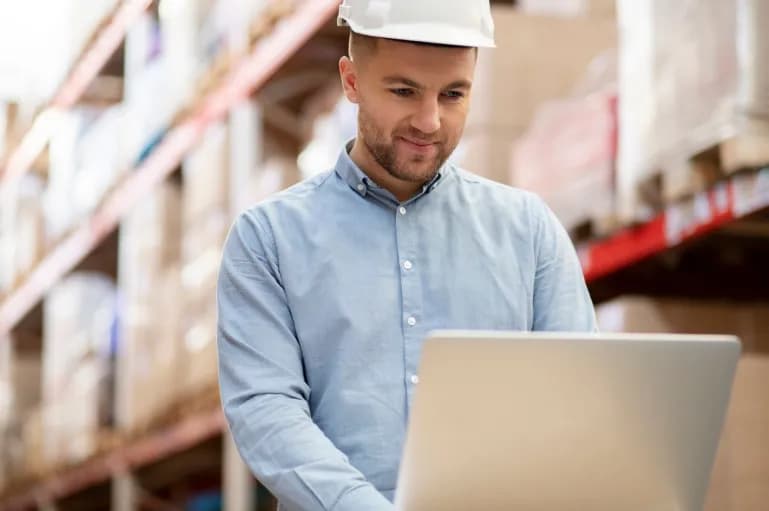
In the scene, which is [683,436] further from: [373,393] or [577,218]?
[577,218]

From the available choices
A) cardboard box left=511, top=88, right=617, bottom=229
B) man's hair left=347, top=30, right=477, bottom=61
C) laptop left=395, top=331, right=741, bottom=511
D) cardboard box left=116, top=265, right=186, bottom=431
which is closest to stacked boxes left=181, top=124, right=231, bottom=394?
cardboard box left=116, top=265, right=186, bottom=431

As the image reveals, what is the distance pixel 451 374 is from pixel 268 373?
401mm

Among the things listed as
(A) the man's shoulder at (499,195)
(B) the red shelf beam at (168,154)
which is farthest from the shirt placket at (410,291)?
(B) the red shelf beam at (168,154)

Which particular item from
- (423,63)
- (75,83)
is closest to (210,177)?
(75,83)

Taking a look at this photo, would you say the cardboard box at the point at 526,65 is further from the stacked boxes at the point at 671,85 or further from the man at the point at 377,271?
the man at the point at 377,271

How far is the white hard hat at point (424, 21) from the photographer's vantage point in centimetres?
189

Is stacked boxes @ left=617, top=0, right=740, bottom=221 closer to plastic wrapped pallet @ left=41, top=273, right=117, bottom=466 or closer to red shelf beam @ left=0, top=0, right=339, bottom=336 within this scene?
red shelf beam @ left=0, top=0, right=339, bottom=336

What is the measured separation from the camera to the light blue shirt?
193 cm

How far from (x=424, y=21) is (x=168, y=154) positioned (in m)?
6.67

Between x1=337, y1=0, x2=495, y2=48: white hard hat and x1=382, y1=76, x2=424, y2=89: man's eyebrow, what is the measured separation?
53 mm

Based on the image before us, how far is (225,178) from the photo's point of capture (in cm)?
727

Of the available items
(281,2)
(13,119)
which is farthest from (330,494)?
(13,119)

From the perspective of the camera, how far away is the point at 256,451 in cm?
191

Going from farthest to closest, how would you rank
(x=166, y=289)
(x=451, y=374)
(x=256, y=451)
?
1. (x=166, y=289)
2. (x=256, y=451)
3. (x=451, y=374)
